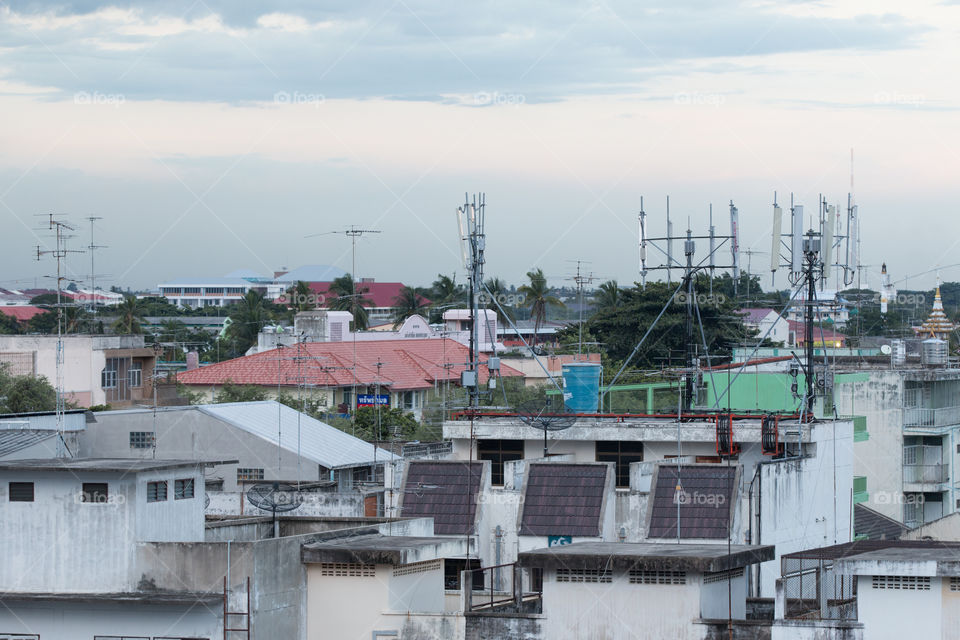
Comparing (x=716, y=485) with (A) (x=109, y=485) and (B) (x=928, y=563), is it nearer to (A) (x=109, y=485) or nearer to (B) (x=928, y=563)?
(B) (x=928, y=563)

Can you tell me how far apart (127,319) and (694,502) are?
7323cm

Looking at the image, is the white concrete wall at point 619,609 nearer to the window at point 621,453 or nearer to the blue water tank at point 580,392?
the window at point 621,453

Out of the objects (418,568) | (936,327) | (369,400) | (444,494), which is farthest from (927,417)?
(418,568)

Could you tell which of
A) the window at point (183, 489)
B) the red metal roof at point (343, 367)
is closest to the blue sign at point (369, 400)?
the red metal roof at point (343, 367)

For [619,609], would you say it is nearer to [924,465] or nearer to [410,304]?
[924,465]

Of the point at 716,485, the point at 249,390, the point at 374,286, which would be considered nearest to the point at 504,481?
the point at 716,485

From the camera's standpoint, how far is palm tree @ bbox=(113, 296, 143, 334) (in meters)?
92.0

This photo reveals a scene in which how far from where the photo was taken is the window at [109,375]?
213 feet

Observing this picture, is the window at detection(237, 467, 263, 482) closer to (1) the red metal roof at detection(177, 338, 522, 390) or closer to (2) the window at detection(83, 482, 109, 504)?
(2) the window at detection(83, 482, 109, 504)

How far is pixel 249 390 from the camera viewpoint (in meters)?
58.9

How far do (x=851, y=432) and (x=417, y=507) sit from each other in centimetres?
919

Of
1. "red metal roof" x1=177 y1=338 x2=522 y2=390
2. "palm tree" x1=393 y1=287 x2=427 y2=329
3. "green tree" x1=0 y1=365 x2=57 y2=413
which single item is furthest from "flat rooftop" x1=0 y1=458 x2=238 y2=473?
"palm tree" x1=393 y1=287 x2=427 y2=329

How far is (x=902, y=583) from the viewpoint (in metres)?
17.3

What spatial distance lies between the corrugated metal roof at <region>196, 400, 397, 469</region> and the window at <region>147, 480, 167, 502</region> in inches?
527
